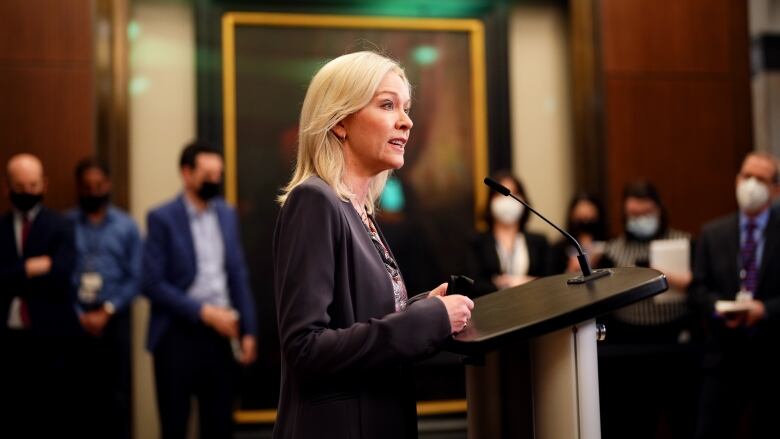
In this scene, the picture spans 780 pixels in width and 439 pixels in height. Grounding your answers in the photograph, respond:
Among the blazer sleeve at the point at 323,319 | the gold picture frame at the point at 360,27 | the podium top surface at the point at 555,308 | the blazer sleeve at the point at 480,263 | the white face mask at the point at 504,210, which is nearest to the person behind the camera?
the podium top surface at the point at 555,308

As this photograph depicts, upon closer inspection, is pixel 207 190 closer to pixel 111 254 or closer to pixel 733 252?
pixel 111 254

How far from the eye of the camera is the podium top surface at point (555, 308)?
4.30 feet

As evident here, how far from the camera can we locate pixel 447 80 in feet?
18.6

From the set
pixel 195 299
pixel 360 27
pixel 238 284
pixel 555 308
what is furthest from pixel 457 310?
pixel 360 27

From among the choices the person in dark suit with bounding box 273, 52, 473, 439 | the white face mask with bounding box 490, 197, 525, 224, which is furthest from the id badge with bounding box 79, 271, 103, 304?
the person in dark suit with bounding box 273, 52, 473, 439

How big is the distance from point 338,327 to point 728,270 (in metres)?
2.98

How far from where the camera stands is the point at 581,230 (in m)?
4.82

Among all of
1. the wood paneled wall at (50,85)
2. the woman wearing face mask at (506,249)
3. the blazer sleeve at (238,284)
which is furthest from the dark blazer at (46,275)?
the woman wearing face mask at (506,249)

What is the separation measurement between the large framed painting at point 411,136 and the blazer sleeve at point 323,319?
3.97m

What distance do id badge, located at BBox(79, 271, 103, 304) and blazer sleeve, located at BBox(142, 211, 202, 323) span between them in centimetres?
62

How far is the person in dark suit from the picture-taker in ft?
4.67

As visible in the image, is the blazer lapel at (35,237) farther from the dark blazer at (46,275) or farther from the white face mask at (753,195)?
the white face mask at (753,195)

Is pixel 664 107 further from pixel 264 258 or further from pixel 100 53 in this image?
pixel 100 53

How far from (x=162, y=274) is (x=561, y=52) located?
130 inches
